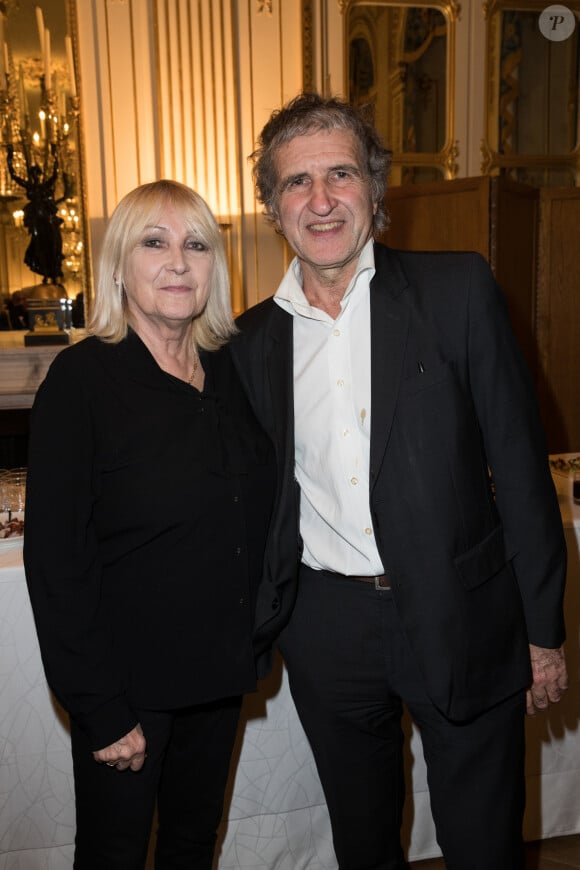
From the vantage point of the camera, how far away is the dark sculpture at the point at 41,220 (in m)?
5.14

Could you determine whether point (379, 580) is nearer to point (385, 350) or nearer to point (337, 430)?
point (337, 430)

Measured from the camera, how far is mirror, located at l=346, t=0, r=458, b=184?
5602 mm

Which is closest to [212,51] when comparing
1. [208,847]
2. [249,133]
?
[249,133]

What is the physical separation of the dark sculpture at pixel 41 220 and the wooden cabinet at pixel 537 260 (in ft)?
7.48

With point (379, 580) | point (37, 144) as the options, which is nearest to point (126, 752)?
point (379, 580)

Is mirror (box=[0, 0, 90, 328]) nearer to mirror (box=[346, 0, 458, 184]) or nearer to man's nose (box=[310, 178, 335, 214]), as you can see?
mirror (box=[346, 0, 458, 184])

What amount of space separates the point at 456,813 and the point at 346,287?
109 centimetres

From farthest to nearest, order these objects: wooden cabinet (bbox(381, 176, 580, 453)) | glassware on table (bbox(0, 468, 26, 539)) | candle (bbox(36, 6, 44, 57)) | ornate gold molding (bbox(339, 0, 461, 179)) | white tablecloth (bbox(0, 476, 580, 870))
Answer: wooden cabinet (bbox(381, 176, 580, 453)), ornate gold molding (bbox(339, 0, 461, 179)), candle (bbox(36, 6, 44, 57)), glassware on table (bbox(0, 468, 26, 539)), white tablecloth (bbox(0, 476, 580, 870))

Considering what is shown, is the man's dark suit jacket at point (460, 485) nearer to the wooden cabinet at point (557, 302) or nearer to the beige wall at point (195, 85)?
the beige wall at point (195, 85)

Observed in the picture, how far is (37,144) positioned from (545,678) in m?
4.83

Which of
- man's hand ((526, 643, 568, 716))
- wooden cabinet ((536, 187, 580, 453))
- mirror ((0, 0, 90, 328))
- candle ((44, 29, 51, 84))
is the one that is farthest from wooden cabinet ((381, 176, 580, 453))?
man's hand ((526, 643, 568, 716))

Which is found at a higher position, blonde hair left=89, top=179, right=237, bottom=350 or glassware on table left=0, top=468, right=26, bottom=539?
blonde hair left=89, top=179, right=237, bottom=350

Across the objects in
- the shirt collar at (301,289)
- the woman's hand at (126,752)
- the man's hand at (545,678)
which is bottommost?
the woman's hand at (126,752)
